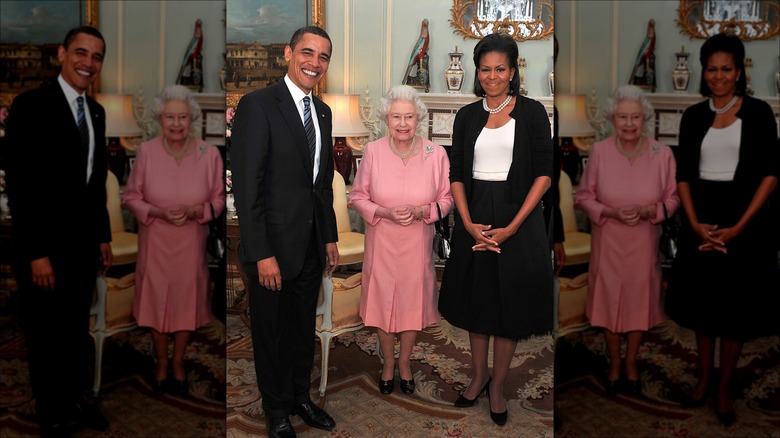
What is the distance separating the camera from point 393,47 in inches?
89.5

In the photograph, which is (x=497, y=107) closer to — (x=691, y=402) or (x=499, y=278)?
(x=499, y=278)

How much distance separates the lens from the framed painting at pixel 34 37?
2.66 m

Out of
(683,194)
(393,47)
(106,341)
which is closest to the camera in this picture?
(393,47)

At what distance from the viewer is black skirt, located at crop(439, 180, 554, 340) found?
2.30 m

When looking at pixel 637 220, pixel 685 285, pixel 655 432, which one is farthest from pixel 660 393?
pixel 637 220

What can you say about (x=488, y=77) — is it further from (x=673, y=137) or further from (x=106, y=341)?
(x=106, y=341)

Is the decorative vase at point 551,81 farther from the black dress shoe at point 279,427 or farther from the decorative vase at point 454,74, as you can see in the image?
the black dress shoe at point 279,427

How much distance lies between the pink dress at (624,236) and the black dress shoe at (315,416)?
3.84 feet

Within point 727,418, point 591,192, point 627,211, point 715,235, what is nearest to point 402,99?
point 591,192

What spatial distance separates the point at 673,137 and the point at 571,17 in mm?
647

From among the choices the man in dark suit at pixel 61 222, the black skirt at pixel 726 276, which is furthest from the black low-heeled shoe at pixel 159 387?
the black skirt at pixel 726 276

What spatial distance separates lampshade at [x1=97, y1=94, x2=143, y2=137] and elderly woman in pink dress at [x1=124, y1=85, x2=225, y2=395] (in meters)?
0.09

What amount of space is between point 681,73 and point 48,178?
2.56 meters

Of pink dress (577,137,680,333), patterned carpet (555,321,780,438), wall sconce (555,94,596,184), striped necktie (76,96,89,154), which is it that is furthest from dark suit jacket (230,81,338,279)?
patterned carpet (555,321,780,438)
